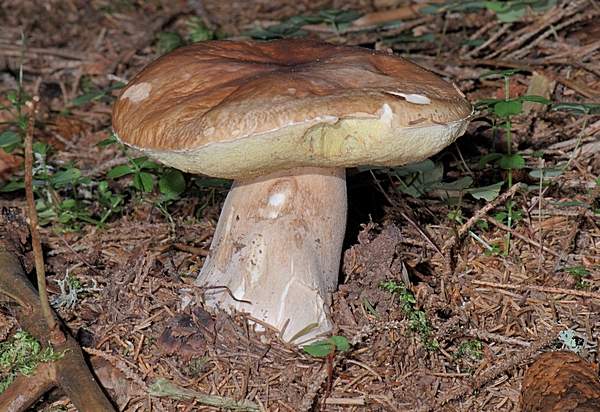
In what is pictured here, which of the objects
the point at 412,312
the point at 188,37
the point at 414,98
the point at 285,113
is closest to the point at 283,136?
the point at 285,113

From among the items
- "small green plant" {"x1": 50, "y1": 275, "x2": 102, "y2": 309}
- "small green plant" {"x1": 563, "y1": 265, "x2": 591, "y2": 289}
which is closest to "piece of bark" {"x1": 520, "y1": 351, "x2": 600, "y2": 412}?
"small green plant" {"x1": 563, "y1": 265, "x2": 591, "y2": 289}

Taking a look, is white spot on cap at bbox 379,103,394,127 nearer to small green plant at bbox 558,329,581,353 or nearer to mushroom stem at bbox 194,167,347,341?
mushroom stem at bbox 194,167,347,341

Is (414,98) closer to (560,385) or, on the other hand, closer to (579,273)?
(560,385)

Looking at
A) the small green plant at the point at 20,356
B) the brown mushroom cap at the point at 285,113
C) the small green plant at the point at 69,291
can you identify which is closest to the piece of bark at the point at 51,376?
the small green plant at the point at 20,356

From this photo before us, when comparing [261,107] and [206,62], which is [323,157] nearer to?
[261,107]

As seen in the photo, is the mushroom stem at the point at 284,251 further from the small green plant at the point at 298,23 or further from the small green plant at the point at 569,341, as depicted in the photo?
the small green plant at the point at 298,23

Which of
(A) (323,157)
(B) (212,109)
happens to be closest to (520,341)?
(A) (323,157)
